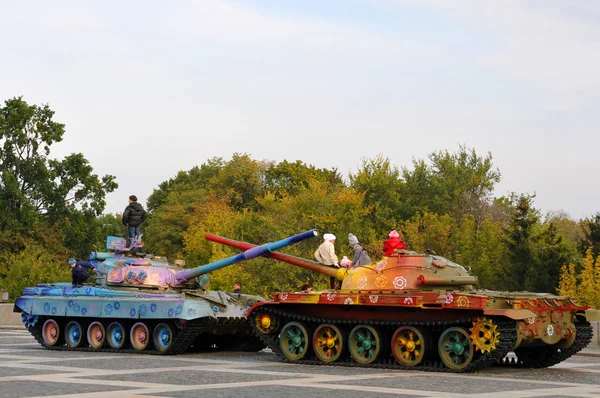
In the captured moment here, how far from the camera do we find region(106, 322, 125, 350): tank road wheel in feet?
84.8

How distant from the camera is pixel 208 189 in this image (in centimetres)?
9762

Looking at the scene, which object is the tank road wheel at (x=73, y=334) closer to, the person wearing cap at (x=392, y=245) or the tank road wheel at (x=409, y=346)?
the person wearing cap at (x=392, y=245)

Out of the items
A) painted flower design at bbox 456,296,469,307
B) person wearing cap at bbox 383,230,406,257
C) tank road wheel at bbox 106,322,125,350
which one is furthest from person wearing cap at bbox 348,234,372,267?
tank road wheel at bbox 106,322,125,350

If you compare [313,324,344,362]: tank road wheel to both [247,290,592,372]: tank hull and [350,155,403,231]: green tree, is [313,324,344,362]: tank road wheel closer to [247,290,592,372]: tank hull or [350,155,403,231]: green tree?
[247,290,592,372]: tank hull

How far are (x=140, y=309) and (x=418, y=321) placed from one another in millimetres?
7382

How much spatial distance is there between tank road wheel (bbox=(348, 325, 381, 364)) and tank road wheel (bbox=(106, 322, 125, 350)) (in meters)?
6.72

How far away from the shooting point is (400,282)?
71.0 ft

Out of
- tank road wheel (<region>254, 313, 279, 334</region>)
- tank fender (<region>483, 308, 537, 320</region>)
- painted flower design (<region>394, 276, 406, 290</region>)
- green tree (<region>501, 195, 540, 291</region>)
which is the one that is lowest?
tank road wheel (<region>254, 313, 279, 334</region>)

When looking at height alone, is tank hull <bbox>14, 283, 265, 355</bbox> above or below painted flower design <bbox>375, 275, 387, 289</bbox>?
below

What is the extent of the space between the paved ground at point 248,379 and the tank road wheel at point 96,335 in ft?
7.35

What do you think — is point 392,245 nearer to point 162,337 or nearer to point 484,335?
point 484,335

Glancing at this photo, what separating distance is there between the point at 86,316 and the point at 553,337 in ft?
38.0

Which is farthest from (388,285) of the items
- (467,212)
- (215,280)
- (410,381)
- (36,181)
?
(467,212)

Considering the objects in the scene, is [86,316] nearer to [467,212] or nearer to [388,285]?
[388,285]
